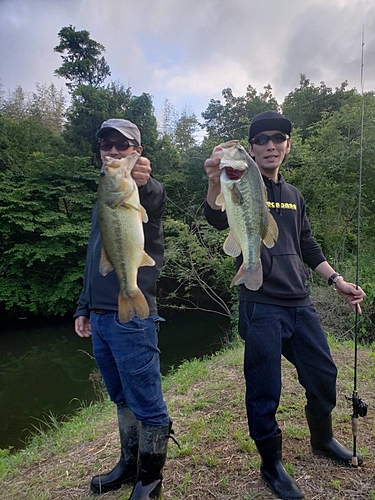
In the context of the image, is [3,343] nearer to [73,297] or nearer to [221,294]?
[73,297]

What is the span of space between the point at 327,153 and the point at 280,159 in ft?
29.8

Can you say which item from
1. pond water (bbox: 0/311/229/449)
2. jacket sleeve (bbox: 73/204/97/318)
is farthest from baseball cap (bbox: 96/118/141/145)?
pond water (bbox: 0/311/229/449)

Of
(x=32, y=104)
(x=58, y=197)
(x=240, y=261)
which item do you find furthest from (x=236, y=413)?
(x=32, y=104)

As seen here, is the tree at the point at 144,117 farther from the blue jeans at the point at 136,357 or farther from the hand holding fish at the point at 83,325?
the blue jeans at the point at 136,357

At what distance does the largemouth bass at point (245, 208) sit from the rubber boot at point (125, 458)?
1204mm

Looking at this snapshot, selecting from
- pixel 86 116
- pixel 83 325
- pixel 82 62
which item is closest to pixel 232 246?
pixel 83 325

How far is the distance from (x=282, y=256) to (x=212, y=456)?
5.43 ft

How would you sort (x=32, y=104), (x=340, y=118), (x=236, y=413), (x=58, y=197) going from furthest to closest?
(x=32, y=104)
(x=58, y=197)
(x=340, y=118)
(x=236, y=413)

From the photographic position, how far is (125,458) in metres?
2.38

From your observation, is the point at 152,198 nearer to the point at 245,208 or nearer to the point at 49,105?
the point at 245,208

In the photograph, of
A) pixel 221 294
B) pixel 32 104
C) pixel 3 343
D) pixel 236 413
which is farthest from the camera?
pixel 32 104

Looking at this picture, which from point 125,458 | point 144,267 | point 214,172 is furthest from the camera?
point 125,458

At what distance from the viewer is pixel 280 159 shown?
2.26 m

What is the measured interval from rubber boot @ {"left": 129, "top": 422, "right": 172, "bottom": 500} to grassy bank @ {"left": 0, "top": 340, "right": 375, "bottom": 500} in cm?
29
